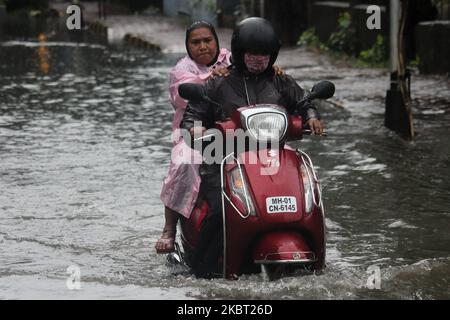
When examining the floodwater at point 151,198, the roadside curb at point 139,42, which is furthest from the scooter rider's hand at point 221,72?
the roadside curb at point 139,42

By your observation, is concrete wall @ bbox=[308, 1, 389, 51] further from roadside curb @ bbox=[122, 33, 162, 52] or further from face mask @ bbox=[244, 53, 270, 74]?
face mask @ bbox=[244, 53, 270, 74]

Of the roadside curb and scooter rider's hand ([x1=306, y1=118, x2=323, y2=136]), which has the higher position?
scooter rider's hand ([x1=306, y1=118, x2=323, y2=136])

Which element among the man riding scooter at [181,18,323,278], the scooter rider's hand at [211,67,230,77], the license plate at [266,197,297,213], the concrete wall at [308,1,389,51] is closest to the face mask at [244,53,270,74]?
the man riding scooter at [181,18,323,278]

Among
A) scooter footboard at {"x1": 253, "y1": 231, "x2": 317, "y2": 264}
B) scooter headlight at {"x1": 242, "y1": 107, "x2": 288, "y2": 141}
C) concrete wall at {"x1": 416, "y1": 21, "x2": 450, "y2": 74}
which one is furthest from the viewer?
concrete wall at {"x1": 416, "y1": 21, "x2": 450, "y2": 74}

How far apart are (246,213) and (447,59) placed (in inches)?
525

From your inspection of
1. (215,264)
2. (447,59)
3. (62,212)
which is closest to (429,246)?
(215,264)

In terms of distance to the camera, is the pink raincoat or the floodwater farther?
the pink raincoat

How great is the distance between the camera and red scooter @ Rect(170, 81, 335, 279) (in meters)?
6.24

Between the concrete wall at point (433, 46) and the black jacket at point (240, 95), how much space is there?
40.8 feet

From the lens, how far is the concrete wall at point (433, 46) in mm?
19000

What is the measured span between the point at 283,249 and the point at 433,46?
13.7m

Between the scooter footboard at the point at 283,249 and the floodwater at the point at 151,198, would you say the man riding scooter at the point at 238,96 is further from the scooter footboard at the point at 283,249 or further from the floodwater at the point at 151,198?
the scooter footboard at the point at 283,249

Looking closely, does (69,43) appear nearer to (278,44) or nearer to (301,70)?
(301,70)
